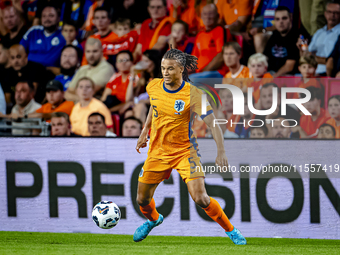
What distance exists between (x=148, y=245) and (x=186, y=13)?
3154 millimetres

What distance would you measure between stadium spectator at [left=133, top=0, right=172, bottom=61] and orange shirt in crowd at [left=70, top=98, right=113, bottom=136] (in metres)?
0.84

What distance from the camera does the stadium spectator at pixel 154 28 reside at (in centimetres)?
563

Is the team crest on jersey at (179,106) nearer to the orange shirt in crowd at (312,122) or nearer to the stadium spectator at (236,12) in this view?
the orange shirt in crowd at (312,122)

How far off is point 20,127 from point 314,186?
3687 mm

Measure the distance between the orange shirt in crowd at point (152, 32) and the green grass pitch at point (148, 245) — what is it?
102 inches

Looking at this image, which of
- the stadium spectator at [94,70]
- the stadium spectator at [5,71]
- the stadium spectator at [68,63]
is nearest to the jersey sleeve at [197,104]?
the stadium spectator at [94,70]

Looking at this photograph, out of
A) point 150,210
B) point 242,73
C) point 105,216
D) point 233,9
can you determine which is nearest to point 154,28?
point 233,9

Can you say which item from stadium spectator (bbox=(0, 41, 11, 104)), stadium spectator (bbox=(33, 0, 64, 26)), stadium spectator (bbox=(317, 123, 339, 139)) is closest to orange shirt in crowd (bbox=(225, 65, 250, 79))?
stadium spectator (bbox=(317, 123, 339, 139))

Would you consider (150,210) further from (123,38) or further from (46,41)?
(46,41)

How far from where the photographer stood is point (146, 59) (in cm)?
552

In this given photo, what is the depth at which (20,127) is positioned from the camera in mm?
5387

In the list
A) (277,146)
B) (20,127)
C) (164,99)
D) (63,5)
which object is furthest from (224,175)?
(63,5)

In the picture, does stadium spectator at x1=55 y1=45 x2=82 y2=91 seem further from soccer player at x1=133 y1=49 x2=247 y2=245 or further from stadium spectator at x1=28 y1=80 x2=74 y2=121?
soccer player at x1=133 y1=49 x2=247 y2=245

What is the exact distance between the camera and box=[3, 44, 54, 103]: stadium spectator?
579 cm
